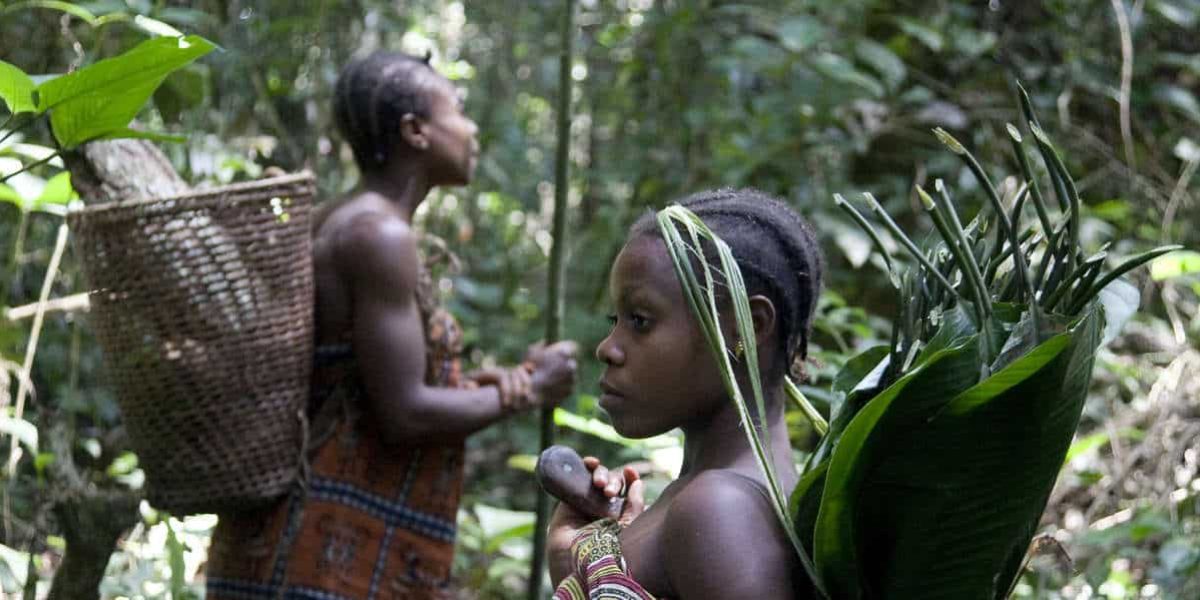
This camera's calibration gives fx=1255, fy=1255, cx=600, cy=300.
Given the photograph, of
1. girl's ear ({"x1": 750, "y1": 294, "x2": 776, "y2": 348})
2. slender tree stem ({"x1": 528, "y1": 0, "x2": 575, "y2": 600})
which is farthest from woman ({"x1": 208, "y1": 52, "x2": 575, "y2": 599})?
girl's ear ({"x1": 750, "y1": 294, "x2": 776, "y2": 348})

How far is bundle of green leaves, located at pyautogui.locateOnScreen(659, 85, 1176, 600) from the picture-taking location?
112cm

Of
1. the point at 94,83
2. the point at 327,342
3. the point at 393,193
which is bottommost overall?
the point at 327,342

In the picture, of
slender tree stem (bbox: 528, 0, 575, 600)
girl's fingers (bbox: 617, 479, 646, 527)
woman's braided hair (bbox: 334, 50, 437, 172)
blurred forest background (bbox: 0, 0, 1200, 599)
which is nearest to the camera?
girl's fingers (bbox: 617, 479, 646, 527)

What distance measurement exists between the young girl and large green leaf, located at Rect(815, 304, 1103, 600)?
173 millimetres

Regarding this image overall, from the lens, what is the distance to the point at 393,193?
2.77m

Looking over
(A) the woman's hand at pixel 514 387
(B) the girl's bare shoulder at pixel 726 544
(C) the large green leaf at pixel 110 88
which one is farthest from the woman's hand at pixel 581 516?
(A) the woman's hand at pixel 514 387

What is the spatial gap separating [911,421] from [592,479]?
56cm

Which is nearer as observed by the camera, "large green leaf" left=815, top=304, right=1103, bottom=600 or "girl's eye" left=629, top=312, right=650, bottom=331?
"large green leaf" left=815, top=304, right=1103, bottom=600

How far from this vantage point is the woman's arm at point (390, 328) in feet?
8.40

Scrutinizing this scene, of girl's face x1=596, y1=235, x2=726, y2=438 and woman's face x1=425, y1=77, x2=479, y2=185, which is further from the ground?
girl's face x1=596, y1=235, x2=726, y2=438

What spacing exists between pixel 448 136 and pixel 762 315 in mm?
1445

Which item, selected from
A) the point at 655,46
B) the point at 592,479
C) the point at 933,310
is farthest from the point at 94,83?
the point at 655,46

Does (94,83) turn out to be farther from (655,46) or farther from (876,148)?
(655,46)

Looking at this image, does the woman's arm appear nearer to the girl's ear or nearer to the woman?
the woman
